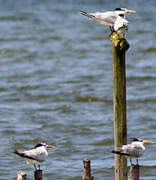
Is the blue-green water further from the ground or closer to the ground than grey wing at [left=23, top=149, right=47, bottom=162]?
further from the ground

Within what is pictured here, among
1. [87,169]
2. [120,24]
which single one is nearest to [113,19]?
[120,24]

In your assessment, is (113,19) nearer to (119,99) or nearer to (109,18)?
(109,18)

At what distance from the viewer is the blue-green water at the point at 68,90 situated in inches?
419

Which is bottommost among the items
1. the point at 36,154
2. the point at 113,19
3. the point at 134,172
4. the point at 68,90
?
the point at 134,172

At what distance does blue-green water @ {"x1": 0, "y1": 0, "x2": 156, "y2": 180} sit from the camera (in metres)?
10.6

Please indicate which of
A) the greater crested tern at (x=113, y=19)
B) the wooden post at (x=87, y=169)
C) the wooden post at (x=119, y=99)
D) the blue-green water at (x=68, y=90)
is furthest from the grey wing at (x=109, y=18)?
the blue-green water at (x=68, y=90)

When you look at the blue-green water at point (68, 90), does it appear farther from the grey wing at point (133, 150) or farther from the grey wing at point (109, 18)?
the grey wing at point (109, 18)

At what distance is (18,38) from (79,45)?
3373 millimetres

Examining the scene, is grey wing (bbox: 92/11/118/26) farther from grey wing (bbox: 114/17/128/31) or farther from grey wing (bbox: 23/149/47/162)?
grey wing (bbox: 23/149/47/162)

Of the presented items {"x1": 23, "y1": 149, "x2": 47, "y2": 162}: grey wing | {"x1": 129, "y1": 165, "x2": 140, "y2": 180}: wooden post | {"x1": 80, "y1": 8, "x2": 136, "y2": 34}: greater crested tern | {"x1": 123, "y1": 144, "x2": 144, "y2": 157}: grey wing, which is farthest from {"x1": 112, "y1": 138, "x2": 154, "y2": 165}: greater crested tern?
{"x1": 80, "y1": 8, "x2": 136, "y2": 34}: greater crested tern

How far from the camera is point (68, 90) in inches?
641

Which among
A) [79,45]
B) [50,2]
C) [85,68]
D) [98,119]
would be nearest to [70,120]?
[98,119]

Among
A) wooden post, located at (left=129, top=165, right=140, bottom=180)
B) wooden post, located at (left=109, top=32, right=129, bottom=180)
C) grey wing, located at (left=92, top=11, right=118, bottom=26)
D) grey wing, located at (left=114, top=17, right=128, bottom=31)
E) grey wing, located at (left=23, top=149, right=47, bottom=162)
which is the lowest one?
wooden post, located at (left=129, top=165, right=140, bottom=180)

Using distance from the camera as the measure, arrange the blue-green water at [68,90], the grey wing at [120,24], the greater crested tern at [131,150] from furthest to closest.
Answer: the blue-green water at [68,90], the grey wing at [120,24], the greater crested tern at [131,150]
